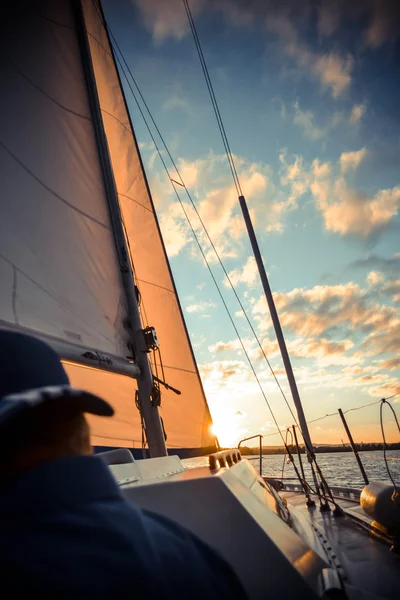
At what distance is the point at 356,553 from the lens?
3656mm

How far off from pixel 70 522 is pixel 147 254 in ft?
21.5

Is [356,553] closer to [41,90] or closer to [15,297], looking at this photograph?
[15,297]

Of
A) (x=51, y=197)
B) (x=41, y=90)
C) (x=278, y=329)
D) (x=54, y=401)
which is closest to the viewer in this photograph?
(x=54, y=401)

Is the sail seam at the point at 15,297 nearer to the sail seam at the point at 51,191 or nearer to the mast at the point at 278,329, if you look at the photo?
the sail seam at the point at 51,191

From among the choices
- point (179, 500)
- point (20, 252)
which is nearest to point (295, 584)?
point (179, 500)

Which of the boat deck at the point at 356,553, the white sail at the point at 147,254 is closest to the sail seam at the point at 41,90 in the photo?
the white sail at the point at 147,254

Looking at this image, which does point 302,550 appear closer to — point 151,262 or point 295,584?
point 295,584

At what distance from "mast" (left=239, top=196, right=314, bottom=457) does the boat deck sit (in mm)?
1118

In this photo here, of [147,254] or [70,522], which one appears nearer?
[70,522]

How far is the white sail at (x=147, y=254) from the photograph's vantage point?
19.5 ft

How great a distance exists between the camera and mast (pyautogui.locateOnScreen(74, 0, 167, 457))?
4.31 metres

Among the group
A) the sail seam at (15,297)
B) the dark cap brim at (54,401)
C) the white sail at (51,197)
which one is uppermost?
the white sail at (51,197)

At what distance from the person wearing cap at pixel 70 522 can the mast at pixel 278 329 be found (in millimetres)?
5544

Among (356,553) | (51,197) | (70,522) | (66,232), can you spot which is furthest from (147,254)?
(70,522)
